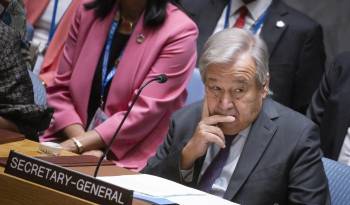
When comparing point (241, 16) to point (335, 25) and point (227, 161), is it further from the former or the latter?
point (227, 161)

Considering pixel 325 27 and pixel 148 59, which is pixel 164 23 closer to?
pixel 148 59

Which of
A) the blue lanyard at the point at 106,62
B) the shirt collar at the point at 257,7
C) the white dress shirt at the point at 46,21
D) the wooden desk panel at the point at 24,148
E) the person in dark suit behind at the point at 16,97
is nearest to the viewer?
the wooden desk panel at the point at 24,148

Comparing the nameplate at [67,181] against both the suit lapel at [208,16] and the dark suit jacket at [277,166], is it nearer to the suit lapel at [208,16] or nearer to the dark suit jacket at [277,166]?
the dark suit jacket at [277,166]

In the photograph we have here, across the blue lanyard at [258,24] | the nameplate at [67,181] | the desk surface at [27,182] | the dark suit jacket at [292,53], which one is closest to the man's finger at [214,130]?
the desk surface at [27,182]

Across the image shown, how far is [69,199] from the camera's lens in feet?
4.85

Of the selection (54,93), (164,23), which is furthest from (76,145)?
(164,23)

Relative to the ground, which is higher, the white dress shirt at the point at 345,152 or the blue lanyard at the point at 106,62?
the blue lanyard at the point at 106,62

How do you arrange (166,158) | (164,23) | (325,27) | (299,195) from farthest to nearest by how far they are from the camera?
(325,27) → (164,23) → (166,158) → (299,195)

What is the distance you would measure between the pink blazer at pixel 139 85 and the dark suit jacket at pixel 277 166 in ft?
2.76

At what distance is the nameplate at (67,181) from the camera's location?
4.72 ft

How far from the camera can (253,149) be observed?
7.20 feet

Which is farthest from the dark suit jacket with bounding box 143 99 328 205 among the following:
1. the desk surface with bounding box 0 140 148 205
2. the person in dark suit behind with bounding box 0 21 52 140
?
the person in dark suit behind with bounding box 0 21 52 140

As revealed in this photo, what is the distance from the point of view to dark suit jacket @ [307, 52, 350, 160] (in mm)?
3105

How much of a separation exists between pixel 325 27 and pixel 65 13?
1.54m
